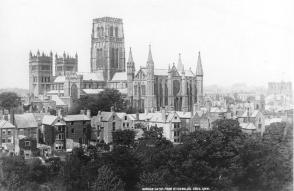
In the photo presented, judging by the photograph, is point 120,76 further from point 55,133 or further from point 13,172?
point 13,172

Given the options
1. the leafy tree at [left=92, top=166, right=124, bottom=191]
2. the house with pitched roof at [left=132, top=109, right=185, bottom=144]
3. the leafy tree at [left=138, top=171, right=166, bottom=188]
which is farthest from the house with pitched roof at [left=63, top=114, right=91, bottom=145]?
the leafy tree at [left=138, top=171, right=166, bottom=188]

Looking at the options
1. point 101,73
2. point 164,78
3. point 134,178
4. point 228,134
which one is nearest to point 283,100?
point 164,78

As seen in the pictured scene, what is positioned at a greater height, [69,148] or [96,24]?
[96,24]

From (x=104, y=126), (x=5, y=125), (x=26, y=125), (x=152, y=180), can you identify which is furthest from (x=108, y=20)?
(x=152, y=180)

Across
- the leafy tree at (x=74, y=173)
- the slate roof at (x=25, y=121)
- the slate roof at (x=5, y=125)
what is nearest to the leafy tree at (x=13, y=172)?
the leafy tree at (x=74, y=173)

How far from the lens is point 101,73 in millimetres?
123188

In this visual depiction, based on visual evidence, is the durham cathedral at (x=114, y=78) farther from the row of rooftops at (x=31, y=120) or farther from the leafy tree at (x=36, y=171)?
the leafy tree at (x=36, y=171)

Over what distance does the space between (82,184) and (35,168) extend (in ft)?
23.4

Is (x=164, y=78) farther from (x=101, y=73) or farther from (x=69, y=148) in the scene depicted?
(x=69, y=148)

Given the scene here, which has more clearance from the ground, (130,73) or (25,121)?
(130,73)

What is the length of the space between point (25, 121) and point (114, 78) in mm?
57113

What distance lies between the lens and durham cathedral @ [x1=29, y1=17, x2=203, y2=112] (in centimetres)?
10538

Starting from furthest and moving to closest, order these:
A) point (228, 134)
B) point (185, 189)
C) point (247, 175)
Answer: point (228, 134) → point (247, 175) → point (185, 189)

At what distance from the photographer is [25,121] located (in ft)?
216
